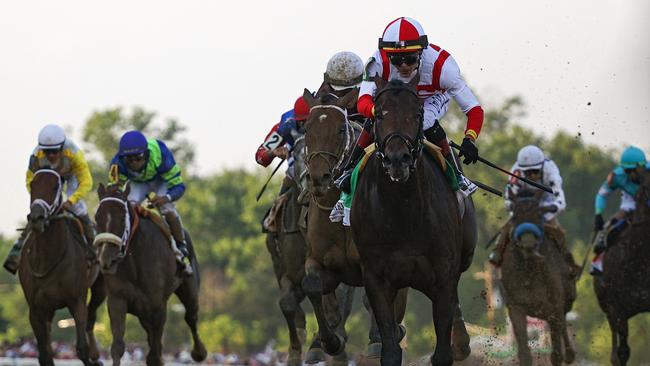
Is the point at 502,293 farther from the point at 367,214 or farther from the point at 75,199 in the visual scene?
the point at 367,214

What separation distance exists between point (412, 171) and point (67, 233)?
7.21m

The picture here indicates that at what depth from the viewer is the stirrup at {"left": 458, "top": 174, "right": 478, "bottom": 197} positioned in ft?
35.2

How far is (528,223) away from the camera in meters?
16.8

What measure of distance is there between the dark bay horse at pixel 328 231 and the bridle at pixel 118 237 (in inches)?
131

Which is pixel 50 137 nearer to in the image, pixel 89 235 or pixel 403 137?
pixel 89 235

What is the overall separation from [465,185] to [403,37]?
1.25 m

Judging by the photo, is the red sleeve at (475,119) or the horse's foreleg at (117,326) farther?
the horse's foreleg at (117,326)

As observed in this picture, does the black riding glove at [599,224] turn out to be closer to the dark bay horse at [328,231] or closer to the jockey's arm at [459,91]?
the dark bay horse at [328,231]

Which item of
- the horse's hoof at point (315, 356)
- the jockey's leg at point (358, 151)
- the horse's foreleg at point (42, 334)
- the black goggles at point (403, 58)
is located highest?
the black goggles at point (403, 58)

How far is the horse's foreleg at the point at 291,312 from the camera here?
14.0 meters

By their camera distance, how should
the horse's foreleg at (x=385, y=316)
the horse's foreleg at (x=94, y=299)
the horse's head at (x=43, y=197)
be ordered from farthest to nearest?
the horse's foreleg at (x=94, y=299) < the horse's head at (x=43, y=197) < the horse's foreleg at (x=385, y=316)

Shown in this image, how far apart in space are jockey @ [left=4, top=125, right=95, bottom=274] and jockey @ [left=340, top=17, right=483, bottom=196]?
628cm

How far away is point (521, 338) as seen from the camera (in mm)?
16672

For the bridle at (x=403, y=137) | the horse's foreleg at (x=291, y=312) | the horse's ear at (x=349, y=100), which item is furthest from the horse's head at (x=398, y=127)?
the horse's foreleg at (x=291, y=312)
